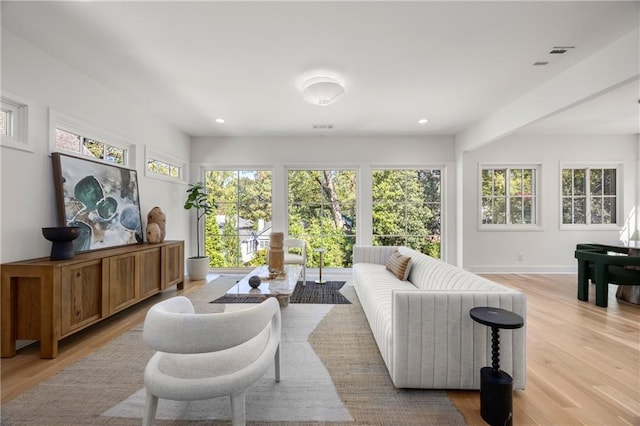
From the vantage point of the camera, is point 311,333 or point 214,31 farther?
point 311,333

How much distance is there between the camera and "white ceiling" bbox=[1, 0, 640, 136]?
75.7 inches

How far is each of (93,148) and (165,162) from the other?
4.56 feet

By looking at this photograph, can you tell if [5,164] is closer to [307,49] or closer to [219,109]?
[219,109]

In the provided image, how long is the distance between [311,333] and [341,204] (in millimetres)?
2984

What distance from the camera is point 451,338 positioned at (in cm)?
174

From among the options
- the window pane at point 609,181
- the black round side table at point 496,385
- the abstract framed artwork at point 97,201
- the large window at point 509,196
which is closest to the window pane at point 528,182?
the large window at point 509,196

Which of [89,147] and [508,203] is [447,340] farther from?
[508,203]

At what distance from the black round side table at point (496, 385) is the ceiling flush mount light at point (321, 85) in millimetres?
2347

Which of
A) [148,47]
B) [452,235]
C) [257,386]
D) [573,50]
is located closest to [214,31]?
[148,47]

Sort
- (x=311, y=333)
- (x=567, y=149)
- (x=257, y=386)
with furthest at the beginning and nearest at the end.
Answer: (x=567, y=149) → (x=311, y=333) → (x=257, y=386)

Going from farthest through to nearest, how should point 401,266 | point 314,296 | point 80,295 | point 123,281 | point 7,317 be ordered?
point 314,296 → point 401,266 → point 123,281 → point 80,295 → point 7,317

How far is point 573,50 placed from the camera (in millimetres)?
2391

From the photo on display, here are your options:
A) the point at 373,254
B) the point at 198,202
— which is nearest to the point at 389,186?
the point at 373,254

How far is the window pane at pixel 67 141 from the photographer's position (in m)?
2.70
